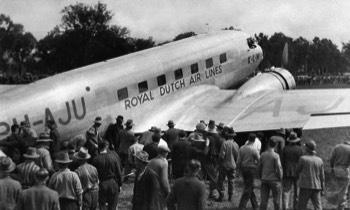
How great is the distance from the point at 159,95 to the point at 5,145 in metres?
6.27

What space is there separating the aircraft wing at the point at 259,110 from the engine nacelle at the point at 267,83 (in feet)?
1.07

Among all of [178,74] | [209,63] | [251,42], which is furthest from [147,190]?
[251,42]

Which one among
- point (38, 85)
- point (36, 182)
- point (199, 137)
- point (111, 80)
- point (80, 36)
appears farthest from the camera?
point (80, 36)

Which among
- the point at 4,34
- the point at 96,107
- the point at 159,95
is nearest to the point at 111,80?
the point at 96,107

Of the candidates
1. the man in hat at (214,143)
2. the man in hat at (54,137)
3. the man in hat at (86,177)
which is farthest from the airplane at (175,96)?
the man in hat at (86,177)

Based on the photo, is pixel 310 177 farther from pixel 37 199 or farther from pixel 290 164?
pixel 37 199

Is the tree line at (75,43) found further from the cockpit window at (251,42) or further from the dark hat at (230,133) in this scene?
the dark hat at (230,133)

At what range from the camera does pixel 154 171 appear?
686 cm

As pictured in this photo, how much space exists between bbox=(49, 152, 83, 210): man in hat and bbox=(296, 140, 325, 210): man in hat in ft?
13.9

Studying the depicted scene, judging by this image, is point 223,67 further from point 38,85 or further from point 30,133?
point 30,133

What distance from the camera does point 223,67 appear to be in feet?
58.2

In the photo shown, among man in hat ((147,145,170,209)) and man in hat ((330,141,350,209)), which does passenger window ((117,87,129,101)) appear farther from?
man in hat ((330,141,350,209))

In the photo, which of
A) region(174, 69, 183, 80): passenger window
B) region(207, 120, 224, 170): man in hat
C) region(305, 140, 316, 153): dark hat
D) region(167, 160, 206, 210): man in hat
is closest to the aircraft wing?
region(174, 69, 183, 80): passenger window

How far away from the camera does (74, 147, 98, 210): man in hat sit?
7.47 m
